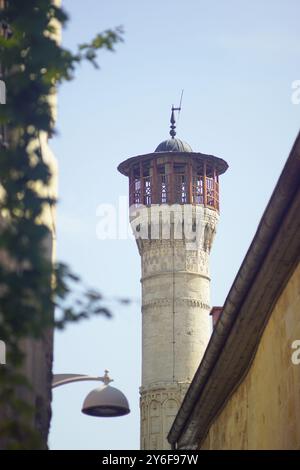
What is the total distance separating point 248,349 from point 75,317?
10801mm

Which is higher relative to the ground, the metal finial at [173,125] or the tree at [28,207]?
the metal finial at [173,125]

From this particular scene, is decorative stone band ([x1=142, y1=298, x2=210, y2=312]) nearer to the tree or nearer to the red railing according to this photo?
the red railing

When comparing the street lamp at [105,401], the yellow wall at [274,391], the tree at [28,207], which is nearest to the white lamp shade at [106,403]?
the street lamp at [105,401]

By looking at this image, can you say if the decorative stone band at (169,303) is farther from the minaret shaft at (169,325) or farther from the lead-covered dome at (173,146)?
the lead-covered dome at (173,146)

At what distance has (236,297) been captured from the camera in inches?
568

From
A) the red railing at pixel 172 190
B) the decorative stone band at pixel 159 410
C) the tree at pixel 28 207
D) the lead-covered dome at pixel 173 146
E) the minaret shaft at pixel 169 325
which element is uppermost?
the lead-covered dome at pixel 173 146

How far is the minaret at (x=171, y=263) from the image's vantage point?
144 feet

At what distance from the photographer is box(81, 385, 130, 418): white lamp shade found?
1306cm

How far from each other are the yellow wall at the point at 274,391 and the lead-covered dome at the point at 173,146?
103ft

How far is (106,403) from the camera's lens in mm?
13031

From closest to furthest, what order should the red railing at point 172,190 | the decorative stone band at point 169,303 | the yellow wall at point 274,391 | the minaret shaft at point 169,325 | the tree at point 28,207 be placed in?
the tree at point 28,207
the yellow wall at point 274,391
the minaret shaft at point 169,325
the decorative stone band at point 169,303
the red railing at point 172,190

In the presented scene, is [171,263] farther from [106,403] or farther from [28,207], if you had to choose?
[28,207]

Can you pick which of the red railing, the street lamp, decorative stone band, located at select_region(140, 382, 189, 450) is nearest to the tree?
the street lamp
